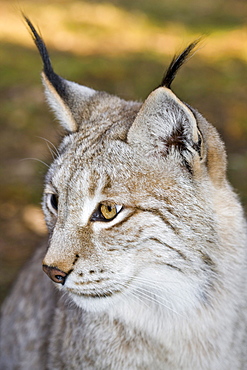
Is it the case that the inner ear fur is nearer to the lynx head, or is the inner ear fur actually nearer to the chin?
the lynx head

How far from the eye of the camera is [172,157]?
3.30 metres

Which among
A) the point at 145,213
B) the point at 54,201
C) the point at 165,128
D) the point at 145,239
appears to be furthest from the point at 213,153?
the point at 54,201

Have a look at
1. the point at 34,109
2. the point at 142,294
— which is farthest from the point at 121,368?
the point at 34,109

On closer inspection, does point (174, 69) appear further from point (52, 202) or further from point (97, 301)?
point (97, 301)

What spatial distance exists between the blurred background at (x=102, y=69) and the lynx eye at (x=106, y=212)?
2.65 metres

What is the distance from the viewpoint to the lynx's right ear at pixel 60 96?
12.6 ft

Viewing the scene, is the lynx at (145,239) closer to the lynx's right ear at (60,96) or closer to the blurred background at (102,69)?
the lynx's right ear at (60,96)

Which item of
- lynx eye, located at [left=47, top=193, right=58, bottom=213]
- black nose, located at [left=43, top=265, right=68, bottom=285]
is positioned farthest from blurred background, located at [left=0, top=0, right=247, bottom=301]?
black nose, located at [left=43, top=265, right=68, bottom=285]

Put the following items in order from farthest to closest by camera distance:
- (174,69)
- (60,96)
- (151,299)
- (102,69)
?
1. (102,69)
2. (60,96)
3. (151,299)
4. (174,69)

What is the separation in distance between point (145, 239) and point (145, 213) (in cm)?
15

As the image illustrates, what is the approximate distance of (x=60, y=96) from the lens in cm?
387

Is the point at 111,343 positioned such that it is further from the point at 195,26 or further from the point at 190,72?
the point at 195,26

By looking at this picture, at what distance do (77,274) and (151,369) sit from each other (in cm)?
91

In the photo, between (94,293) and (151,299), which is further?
(151,299)
